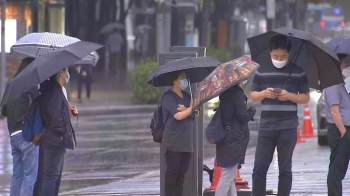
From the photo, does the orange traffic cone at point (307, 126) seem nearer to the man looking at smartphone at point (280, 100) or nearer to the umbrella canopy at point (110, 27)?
the man looking at smartphone at point (280, 100)

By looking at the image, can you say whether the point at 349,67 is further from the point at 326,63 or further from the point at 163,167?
the point at 163,167

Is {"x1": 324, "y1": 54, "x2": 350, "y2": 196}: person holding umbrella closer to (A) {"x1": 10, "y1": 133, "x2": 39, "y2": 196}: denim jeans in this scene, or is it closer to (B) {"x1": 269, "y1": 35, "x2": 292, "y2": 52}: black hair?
(B) {"x1": 269, "y1": 35, "x2": 292, "y2": 52}: black hair

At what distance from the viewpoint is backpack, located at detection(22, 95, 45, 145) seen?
8359 mm

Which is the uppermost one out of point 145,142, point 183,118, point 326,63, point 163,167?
point 326,63

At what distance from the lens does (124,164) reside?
46.5 feet

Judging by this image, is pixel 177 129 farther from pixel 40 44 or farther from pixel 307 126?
pixel 307 126

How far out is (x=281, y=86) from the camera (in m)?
8.29

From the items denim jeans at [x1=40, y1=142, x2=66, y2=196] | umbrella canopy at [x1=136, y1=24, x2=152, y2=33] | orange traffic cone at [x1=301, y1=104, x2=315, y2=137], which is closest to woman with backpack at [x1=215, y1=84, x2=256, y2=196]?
denim jeans at [x1=40, y1=142, x2=66, y2=196]

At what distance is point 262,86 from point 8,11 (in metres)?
21.6

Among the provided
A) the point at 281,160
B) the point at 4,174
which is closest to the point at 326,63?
the point at 281,160

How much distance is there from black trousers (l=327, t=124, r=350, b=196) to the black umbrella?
53cm

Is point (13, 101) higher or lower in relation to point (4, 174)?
higher

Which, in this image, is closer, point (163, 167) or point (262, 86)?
point (262, 86)

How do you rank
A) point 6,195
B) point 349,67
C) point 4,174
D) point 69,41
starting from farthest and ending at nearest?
point 4,174
point 6,195
point 69,41
point 349,67
